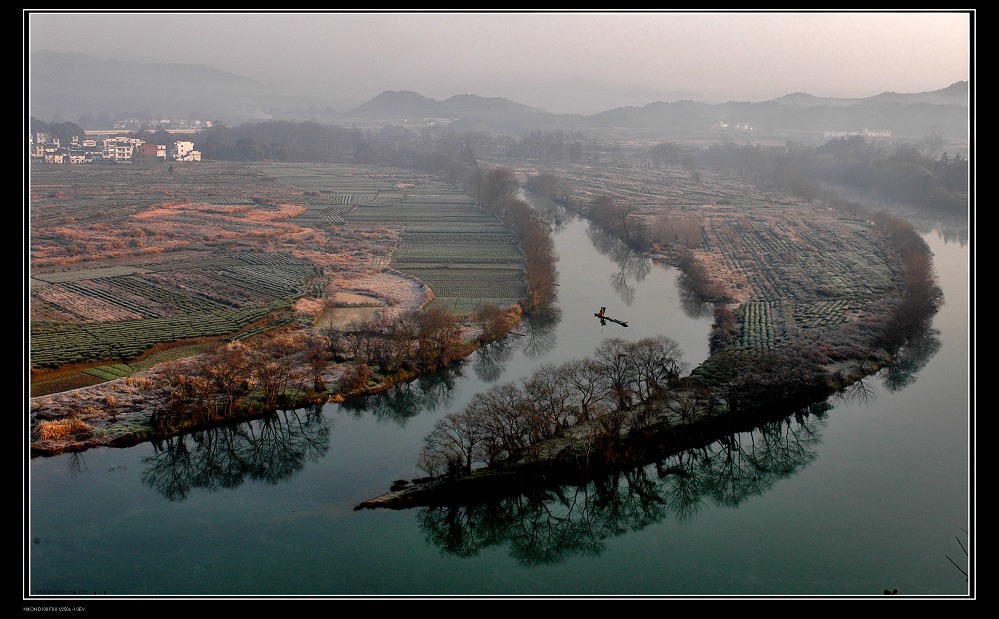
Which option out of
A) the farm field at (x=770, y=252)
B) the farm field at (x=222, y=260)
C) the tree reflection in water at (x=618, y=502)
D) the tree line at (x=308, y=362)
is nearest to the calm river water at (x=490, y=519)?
the tree reflection in water at (x=618, y=502)

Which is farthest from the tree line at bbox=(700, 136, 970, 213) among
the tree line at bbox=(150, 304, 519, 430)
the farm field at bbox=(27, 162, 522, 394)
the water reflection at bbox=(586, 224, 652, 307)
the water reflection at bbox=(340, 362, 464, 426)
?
the water reflection at bbox=(340, 362, 464, 426)

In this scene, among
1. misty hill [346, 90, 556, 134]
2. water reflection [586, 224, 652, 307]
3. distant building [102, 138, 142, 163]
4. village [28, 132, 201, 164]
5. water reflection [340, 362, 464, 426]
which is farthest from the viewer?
misty hill [346, 90, 556, 134]

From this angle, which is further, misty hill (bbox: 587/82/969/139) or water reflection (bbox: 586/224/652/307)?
misty hill (bbox: 587/82/969/139)

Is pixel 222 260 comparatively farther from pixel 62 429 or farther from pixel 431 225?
pixel 62 429

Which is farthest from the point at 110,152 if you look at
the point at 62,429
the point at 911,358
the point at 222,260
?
the point at 911,358

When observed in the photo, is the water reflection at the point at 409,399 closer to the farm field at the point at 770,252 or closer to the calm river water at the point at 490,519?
the calm river water at the point at 490,519

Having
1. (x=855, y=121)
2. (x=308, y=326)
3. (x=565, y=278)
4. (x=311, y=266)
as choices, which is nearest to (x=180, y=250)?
(x=311, y=266)

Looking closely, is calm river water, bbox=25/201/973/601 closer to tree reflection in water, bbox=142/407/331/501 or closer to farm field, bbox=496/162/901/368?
tree reflection in water, bbox=142/407/331/501
